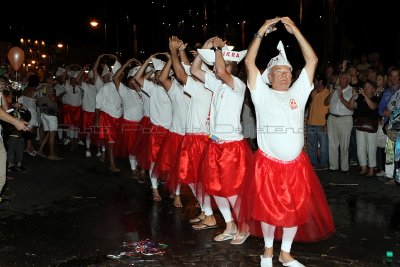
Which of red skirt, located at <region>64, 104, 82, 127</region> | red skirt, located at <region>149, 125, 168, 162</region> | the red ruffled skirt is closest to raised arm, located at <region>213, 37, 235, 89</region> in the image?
red skirt, located at <region>149, 125, 168, 162</region>

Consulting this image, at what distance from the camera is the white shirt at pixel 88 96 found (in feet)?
46.2

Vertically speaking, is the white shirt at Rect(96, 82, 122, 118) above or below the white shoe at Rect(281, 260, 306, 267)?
above

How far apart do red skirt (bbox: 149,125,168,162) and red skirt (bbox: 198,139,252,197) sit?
8.56 feet

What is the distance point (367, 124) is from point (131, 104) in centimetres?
469

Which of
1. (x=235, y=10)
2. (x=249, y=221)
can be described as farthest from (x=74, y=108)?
(x=235, y=10)

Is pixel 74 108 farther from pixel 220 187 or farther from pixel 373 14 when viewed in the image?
pixel 373 14

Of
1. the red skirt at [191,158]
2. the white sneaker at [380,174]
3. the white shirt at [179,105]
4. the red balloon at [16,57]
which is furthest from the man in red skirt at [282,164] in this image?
the red balloon at [16,57]

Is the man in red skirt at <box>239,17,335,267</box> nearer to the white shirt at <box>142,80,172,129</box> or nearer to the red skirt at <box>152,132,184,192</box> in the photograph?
the red skirt at <box>152,132,184,192</box>

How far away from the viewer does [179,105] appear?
25.8ft

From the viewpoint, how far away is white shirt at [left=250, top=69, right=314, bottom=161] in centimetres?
525

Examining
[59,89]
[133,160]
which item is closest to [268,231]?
[133,160]

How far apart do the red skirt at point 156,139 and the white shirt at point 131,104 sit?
Answer: 156 cm

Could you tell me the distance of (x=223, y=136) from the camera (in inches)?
245

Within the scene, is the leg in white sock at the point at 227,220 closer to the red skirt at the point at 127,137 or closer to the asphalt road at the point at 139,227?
the asphalt road at the point at 139,227
